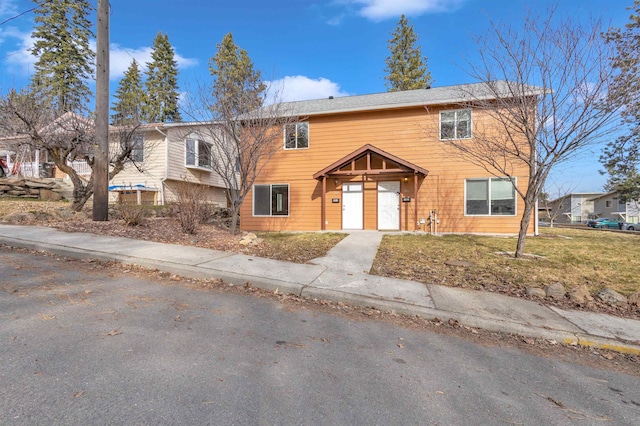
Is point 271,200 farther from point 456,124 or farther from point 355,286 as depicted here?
point 355,286

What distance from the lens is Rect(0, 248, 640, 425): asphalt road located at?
2047mm

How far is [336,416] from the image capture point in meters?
2.08

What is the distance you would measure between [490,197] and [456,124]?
10.0 ft

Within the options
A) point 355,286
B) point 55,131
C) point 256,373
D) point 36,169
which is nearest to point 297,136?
point 55,131

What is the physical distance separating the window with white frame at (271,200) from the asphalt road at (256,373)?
33.1 feet

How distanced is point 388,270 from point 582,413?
406 cm

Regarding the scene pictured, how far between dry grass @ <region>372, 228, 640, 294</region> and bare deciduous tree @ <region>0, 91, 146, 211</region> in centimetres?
948

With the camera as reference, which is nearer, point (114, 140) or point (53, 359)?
point (53, 359)

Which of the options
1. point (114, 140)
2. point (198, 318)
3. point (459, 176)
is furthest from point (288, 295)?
point (114, 140)

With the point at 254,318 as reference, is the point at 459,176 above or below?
above

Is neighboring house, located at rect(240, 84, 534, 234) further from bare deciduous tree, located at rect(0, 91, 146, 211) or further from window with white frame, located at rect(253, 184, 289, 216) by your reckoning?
bare deciduous tree, located at rect(0, 91, 146, 211)

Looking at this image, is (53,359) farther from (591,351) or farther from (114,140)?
(114,140)

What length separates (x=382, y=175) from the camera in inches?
511

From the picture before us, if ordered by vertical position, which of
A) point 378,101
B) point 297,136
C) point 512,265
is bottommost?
point 512,265
